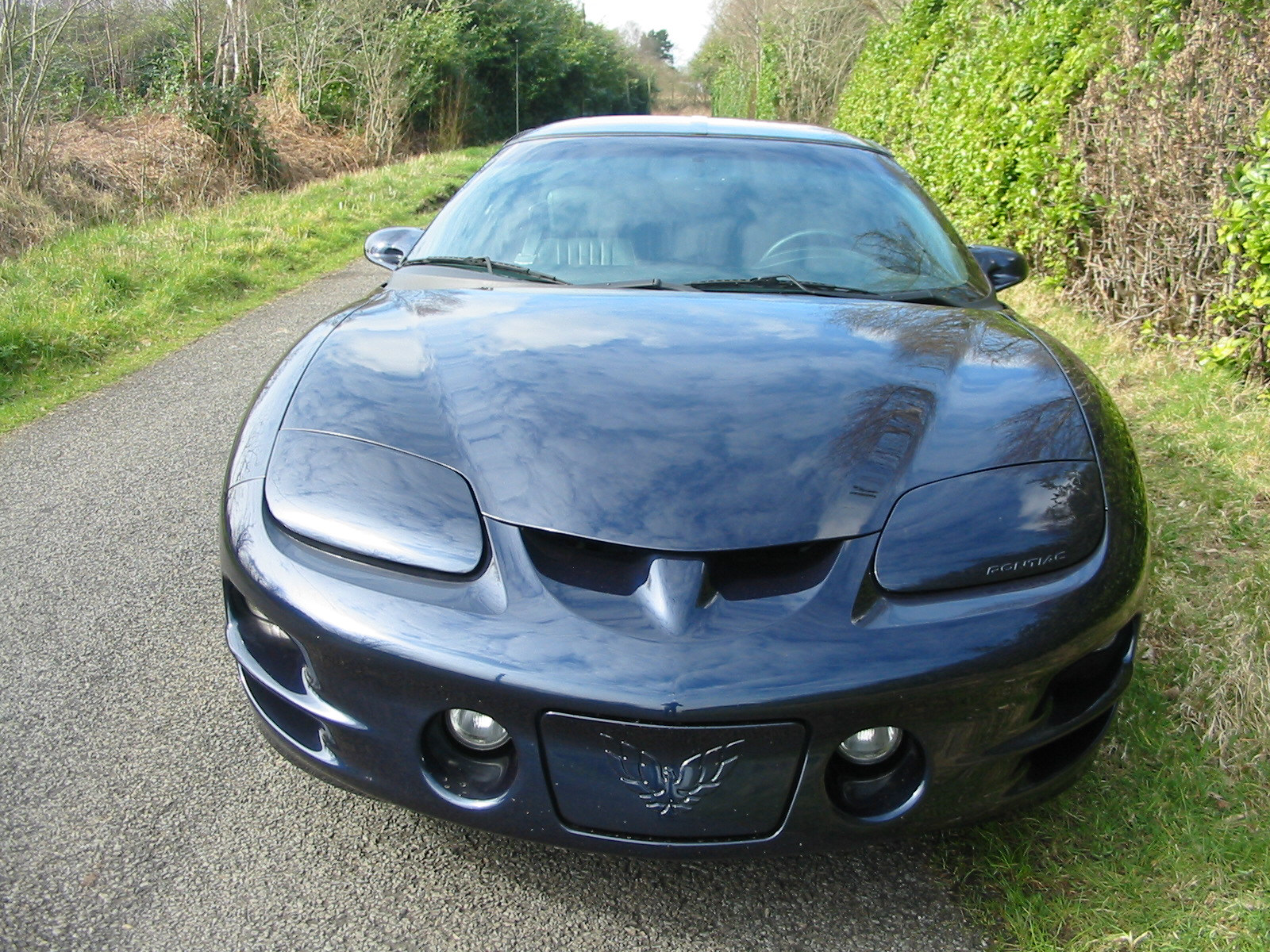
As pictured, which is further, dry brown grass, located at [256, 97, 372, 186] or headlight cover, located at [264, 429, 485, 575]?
dry brown grass, located at [256, 97, 372, 186]

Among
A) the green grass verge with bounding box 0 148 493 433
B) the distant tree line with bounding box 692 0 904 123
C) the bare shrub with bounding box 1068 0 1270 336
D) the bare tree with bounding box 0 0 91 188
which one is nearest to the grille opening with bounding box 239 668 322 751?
the green grass verge with bounding box 0 148 493 433

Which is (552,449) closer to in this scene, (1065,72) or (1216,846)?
(1216,846)

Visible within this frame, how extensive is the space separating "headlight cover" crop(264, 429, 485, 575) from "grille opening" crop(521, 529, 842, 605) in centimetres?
12

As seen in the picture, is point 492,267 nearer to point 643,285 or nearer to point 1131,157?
point 643,285

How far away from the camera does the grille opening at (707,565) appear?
4.58 feet

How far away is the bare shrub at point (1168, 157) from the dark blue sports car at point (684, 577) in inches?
104

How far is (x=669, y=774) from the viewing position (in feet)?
4.37

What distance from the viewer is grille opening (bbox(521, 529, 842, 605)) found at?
4.58 feet

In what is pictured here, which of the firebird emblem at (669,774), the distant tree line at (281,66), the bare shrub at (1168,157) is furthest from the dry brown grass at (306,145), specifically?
the firebird emblem at (669,774)

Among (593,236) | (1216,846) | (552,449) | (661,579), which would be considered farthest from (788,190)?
(1216,846)

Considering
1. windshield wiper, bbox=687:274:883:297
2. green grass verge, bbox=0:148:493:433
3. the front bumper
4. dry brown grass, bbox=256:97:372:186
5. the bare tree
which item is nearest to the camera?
the front bumper

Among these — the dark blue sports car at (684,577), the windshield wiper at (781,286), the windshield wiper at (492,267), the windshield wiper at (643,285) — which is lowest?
the dark blue sports car at (684,577)

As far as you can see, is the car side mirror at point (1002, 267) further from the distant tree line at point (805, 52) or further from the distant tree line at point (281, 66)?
the distant tree line at point (805, 52)

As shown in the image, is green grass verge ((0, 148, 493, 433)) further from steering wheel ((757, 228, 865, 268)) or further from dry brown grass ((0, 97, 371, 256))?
steering wheel ((757, 228, 865, 268))
